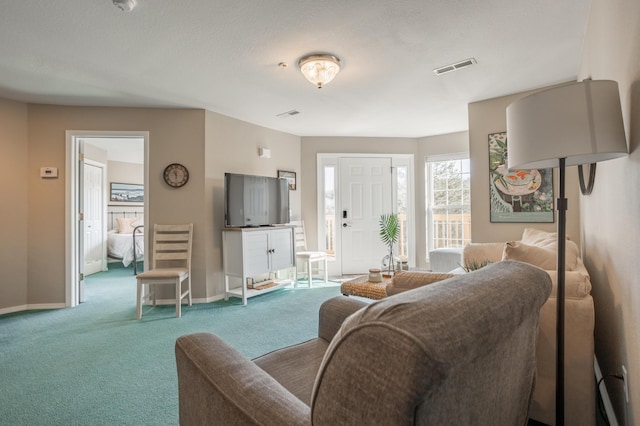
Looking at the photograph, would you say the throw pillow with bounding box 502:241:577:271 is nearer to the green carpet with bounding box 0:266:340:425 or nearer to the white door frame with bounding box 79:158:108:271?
the green carpet with bounding box 0:266:340:425

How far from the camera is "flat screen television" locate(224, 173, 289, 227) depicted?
3.95 metres

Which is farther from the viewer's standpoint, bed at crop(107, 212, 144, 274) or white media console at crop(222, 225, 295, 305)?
bed at crop(107, 212, 144, 274)

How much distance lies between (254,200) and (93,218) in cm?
388

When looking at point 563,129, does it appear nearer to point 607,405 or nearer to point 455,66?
point 607,405

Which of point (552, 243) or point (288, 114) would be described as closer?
point (552, 243)

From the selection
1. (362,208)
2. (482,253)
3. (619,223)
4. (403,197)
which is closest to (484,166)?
(482,253)

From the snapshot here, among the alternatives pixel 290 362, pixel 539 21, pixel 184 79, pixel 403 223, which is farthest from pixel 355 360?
pixel 403 223

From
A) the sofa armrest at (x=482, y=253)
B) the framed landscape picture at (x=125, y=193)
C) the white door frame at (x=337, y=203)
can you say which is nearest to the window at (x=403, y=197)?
the white door frame at (x=337, y=203)

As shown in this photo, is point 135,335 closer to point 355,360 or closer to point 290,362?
point 290,362

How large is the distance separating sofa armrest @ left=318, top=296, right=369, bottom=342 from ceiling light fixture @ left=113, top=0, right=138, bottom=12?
2.12 metres

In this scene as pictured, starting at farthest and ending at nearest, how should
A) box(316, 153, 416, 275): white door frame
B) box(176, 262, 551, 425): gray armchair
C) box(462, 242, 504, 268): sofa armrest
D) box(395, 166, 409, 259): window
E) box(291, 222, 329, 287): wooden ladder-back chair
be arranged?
box(395, 166, 409, 259): window, box(316, 153, 416, 275): white door frame, box(291, 222, 329, 287): wooden ladder-back chair, box(462, 242, 504, 268): sofa armrest, box(176, 262, 551, 425): gray armchair

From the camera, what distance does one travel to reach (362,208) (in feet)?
17.8

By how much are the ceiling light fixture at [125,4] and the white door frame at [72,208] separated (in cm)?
209

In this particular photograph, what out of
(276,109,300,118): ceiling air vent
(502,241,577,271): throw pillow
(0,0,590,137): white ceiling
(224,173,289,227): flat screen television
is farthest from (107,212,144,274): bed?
(502,241,577,271): throw pillow
